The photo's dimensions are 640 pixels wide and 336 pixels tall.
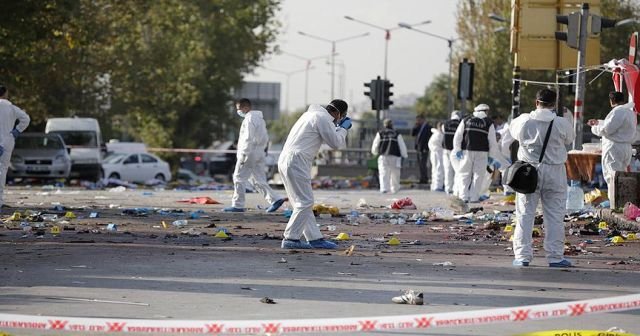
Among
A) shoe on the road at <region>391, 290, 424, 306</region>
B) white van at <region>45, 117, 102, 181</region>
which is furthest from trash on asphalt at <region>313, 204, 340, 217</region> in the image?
white van at <region>45, 117, 102, 181</region>

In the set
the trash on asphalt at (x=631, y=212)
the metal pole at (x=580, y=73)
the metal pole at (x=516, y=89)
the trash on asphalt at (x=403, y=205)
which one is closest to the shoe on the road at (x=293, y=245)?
the trash on asphalt at (x=631, y=212)

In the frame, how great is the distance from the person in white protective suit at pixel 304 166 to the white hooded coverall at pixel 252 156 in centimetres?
647

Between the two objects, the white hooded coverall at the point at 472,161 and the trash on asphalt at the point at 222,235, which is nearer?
the trash on asphalt at the point at 222,235

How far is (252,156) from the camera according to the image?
78.6ft

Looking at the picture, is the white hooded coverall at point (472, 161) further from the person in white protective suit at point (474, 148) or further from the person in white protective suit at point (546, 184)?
the person in white protective suit at point (546, 184)

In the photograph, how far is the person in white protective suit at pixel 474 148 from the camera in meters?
27.8

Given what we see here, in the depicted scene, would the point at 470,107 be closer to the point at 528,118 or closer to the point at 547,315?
the point at 528,118

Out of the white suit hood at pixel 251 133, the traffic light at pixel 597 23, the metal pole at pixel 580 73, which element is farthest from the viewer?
the traffic light at pixel 597 23

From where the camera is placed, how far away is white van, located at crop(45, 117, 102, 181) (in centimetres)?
4719

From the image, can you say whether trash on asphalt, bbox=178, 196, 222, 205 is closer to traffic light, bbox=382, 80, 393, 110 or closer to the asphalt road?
the asphalt road

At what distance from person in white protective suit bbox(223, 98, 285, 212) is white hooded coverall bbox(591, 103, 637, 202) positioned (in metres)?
5.27

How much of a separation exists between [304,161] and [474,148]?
1114 cm

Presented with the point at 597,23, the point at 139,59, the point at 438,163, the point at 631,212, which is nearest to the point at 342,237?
the point at 631,212

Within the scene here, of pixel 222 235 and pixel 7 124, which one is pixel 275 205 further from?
pixel 222 235
